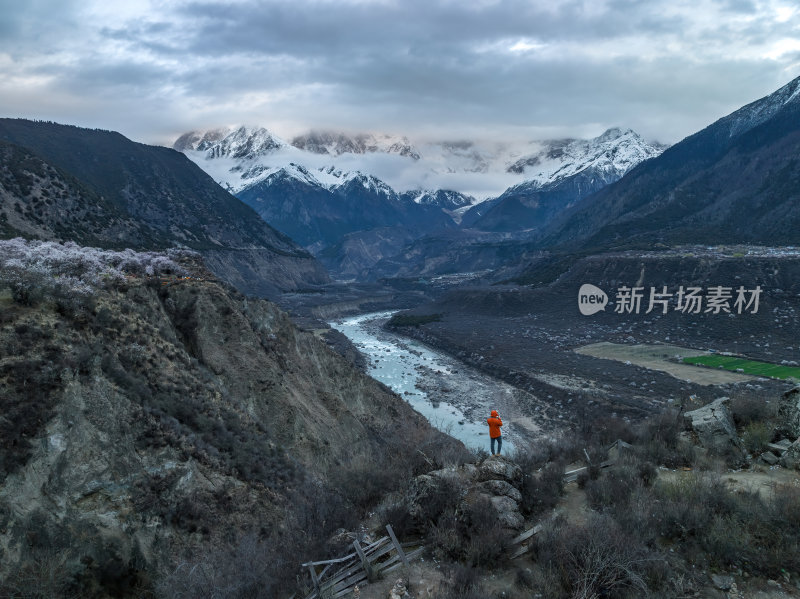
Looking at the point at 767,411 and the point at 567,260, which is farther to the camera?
the point at 567,260

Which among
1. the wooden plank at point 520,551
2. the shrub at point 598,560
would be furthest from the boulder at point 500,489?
the shrub at point 598,560

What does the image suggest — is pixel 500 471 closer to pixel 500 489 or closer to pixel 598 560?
pixel 500 489

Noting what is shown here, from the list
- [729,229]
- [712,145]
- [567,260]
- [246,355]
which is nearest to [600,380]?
[246,355]

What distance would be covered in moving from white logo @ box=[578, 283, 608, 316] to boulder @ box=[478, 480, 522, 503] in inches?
2620

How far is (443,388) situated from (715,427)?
3415 cm

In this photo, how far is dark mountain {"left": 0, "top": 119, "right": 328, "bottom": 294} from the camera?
44906mm

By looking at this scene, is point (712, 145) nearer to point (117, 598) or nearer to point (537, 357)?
point (537, 357)

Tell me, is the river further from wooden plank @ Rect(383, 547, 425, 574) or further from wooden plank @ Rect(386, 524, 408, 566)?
wooden plank @ Rect(386, 524, 408, 566)

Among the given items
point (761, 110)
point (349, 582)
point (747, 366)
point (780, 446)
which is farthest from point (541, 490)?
point (761, 110)

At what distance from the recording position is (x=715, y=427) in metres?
11.5

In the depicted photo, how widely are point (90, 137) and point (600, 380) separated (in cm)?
12320

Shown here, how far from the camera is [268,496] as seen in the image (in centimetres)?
1121

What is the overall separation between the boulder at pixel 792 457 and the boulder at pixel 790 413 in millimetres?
1064

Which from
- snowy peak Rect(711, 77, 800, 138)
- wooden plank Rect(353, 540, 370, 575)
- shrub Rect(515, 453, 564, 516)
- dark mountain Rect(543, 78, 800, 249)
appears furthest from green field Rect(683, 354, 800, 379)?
snowy peak Rect(711, 77, 800, 138)
